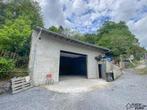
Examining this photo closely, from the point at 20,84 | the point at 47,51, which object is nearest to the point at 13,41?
the point at 47,51

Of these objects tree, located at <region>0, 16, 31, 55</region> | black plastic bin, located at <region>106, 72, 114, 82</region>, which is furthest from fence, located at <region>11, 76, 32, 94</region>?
black plastic bin, located at <region>106, 72, 114, 82</region>

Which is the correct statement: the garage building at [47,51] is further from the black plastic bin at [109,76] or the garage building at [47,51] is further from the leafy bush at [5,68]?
the black plastic bin at [109,76]

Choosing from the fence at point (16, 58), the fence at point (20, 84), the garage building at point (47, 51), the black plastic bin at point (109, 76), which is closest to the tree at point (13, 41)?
the fence at point (16, 58)

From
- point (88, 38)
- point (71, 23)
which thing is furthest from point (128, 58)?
point (71, 23)

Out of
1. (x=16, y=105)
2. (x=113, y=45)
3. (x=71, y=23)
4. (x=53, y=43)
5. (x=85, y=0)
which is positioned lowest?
(x=16, y=105)

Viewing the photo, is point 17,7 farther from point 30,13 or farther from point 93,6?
point 93,6

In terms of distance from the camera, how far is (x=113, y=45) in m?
20.0

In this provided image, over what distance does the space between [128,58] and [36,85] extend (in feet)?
55.7

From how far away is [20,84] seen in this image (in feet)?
22.3

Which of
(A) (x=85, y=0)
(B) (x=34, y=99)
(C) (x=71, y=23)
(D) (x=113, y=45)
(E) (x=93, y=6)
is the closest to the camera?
(B) (x=34, y=99)

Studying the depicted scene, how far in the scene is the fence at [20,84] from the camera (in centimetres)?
647

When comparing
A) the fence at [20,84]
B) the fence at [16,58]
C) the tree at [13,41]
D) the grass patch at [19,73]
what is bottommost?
the fence at [20,84]

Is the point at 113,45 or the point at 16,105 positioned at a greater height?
the point at 113,45

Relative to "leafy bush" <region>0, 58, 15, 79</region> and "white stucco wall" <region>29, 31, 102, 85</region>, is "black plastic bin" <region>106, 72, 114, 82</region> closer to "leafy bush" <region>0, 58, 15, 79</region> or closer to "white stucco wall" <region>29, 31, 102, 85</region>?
"white stucco wall" <region>29, 31, 102, 85</region>
